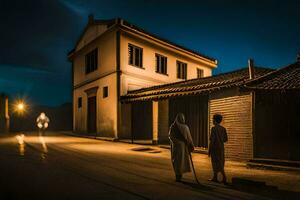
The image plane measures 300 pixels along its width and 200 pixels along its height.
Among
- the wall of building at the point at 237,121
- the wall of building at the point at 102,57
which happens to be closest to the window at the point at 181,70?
the wall of building at the point at 102,57

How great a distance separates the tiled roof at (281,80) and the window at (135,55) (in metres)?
12.3

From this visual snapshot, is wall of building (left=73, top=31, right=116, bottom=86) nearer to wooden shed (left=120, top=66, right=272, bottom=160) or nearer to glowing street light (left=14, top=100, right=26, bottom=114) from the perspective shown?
wooden shed (left=120, top=66, right=272, bottom=160)

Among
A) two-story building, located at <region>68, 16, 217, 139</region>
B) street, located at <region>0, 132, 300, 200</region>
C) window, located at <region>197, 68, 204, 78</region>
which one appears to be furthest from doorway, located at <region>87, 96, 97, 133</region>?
street, located at <region>0, 132, 300, 200</region>

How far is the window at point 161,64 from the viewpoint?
2450cm

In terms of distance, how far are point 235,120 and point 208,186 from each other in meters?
5.48

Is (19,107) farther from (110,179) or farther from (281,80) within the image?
(281,80)

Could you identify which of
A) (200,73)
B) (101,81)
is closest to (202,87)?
(101,81)

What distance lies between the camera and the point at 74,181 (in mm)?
7359

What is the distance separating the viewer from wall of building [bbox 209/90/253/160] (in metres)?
11.6

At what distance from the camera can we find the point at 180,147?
779cm

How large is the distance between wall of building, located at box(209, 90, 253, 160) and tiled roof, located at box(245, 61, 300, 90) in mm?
939

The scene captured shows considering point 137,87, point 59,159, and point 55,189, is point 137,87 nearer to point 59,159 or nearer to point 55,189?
point 59,159

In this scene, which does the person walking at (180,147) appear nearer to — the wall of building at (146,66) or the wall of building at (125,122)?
the wall of building at (125,122)

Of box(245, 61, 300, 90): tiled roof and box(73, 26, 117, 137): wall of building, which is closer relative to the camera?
box(245, 61, 300, 90): tiled roof
